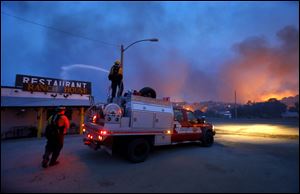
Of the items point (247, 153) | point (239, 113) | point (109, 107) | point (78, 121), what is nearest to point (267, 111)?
point (239, 113)

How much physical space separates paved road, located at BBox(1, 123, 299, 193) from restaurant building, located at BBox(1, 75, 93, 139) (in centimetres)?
1014

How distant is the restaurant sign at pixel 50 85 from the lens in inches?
865

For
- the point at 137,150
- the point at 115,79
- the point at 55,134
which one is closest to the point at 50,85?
the point at 115,79

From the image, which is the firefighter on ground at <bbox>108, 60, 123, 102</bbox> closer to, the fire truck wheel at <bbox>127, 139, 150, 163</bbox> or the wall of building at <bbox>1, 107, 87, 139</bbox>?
the fire truck wheel at <bbox>127, 139, 150, 163</bbox>

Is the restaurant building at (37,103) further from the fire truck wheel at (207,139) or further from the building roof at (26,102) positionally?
the fire truck wheel at (207,139)

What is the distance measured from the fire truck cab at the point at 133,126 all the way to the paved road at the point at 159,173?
1.94 ft

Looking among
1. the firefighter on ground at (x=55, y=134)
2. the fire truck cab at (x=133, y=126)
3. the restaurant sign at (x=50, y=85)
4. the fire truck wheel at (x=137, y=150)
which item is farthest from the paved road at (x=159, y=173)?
the restaurant sign at (x=50, y=85)

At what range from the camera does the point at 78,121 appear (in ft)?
76.7

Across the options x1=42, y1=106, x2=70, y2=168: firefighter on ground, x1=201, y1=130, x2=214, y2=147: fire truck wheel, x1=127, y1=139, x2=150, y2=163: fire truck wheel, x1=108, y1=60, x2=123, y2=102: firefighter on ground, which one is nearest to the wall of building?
x1=108, y1=60, x2=123, y2=102: firefighter on ground

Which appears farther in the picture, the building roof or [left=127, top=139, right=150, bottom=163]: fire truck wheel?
the building roof

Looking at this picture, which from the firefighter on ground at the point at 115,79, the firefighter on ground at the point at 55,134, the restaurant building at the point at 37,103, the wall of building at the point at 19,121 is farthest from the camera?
the wall of building at the point at 19,121

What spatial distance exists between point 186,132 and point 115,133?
399 cm

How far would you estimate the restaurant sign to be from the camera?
72.1 ft

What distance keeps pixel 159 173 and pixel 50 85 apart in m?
19.1
